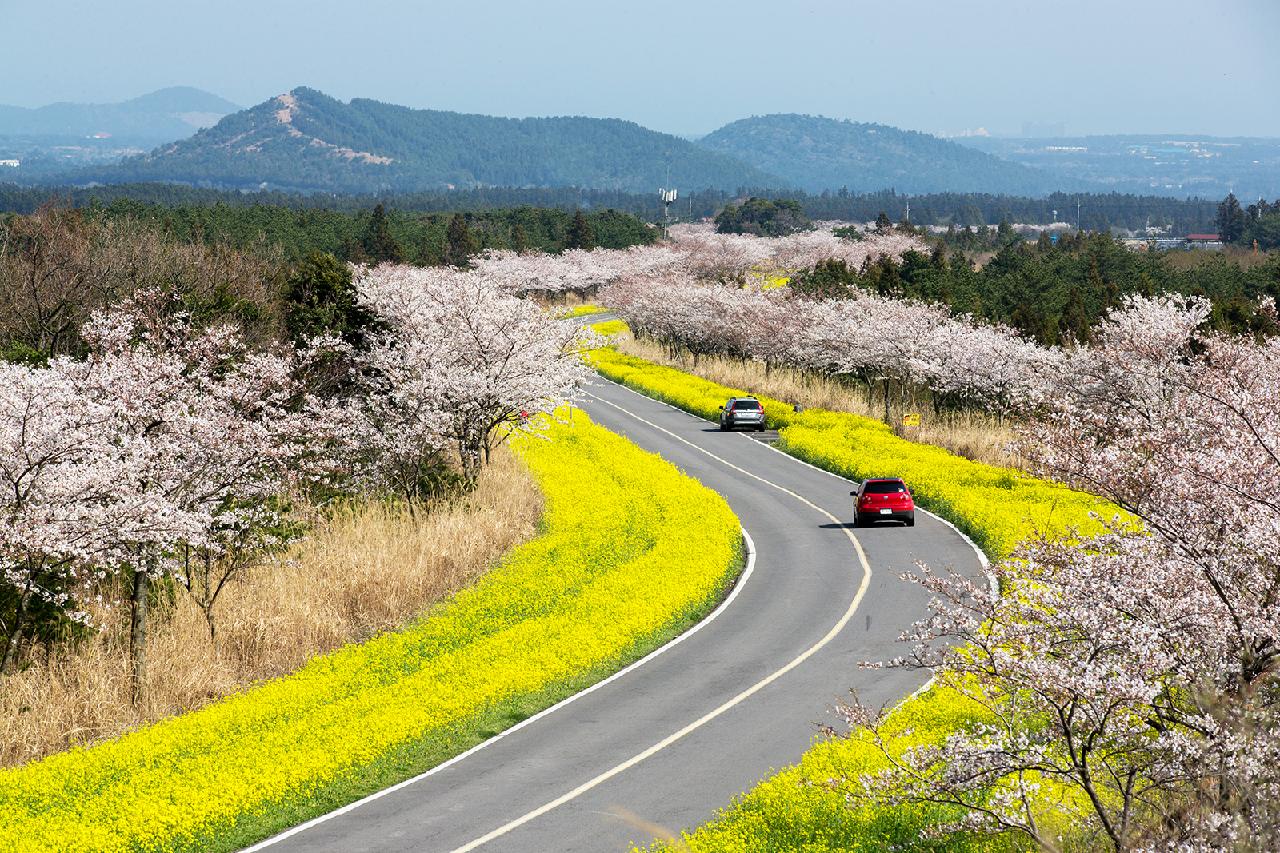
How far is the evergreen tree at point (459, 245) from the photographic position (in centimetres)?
12838

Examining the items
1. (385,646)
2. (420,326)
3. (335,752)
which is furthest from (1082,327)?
(335,752)

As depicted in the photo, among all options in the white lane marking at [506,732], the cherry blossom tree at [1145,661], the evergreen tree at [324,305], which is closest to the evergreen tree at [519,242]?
the evergreen tree at [324,305]

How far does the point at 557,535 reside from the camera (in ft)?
112

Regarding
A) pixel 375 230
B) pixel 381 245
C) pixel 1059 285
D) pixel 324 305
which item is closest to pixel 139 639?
pixel 324 305

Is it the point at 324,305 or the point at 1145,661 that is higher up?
the point at 1145,661

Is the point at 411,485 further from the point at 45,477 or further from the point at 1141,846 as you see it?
the point at 1141,846

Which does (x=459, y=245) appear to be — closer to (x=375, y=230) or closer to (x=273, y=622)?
(x=375, y=230)

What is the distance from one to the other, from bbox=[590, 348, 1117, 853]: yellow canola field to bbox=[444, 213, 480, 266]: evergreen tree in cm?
5453

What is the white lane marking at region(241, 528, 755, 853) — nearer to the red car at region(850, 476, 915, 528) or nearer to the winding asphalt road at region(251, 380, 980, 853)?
the winding asphalt road at region(251, 380, 980, 853)

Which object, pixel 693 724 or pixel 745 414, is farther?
pixel 745 414

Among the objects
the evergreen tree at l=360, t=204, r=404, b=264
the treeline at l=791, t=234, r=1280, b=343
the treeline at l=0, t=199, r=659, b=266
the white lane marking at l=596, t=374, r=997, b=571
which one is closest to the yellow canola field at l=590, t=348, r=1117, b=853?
the white lane marking at l=596, t=374, r=997, b=571

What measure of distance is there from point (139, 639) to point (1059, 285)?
61.3 m

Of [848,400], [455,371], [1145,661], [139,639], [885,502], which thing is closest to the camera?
[1145,661]

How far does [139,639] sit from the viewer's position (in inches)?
899
